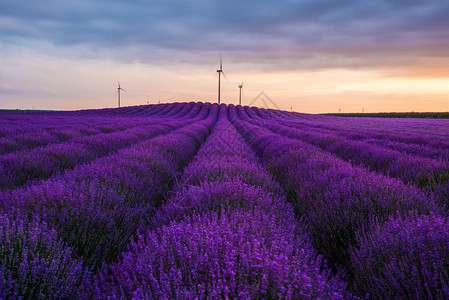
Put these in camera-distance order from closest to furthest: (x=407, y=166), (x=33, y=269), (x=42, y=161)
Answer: (x=33, y=269) < (x=407, y=166) < (x=42, y=161)

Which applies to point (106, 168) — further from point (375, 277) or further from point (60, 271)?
point (375, 277)

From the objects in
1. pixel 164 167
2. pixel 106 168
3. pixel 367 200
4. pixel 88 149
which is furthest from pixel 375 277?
pixel 88 149

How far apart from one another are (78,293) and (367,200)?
2.25 metres

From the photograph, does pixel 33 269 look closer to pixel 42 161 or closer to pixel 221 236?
pixel 221 236

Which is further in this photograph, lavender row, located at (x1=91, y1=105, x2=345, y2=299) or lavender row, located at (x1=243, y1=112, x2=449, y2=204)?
lavender row, located at (x1=243, y1=112, x2=449, y2=204)

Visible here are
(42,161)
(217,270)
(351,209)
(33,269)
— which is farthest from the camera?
(42,161)

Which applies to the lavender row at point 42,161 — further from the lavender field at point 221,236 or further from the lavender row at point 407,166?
the lavender row at point 407,166

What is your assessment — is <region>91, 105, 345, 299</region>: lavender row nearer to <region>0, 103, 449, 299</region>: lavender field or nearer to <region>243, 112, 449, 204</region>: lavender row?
<region>0, 103, 449, 299</region>: lavender field

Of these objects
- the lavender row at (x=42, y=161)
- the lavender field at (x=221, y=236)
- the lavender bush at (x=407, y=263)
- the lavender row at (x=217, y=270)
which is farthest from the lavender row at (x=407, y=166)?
the lavender row at (x=42, y=161)

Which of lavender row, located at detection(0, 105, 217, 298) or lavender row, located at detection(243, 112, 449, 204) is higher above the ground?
lavender row, located at detection(243, 112, 449, 204)

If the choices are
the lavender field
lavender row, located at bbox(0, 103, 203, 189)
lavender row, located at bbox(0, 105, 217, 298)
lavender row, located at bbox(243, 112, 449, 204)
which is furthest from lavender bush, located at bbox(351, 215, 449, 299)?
lavender row, located at bbox(0, 103, 203, 189)

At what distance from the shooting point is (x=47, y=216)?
7.43 feet

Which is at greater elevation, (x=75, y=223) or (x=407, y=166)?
(x=407, y=166)

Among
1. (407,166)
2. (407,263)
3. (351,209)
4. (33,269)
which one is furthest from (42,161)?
(407,166)
